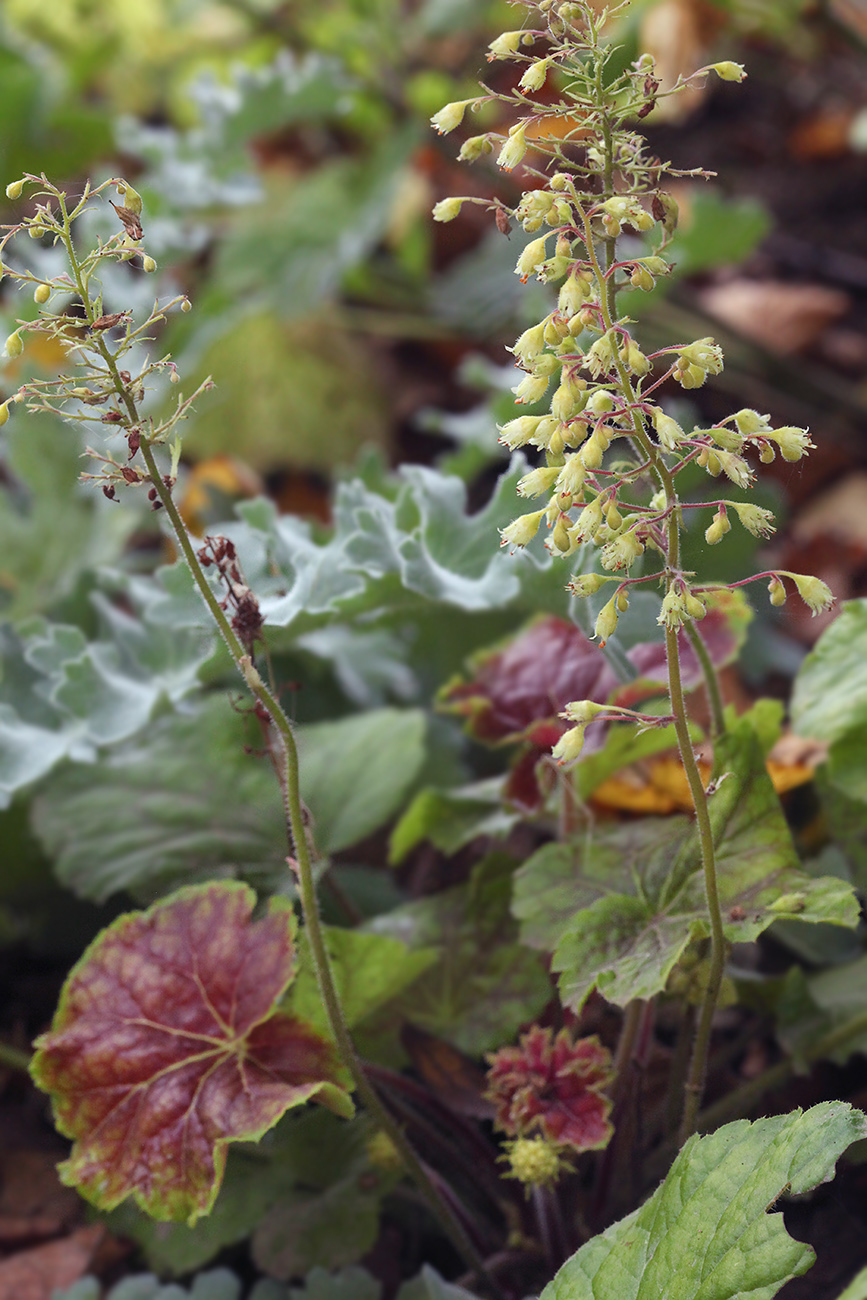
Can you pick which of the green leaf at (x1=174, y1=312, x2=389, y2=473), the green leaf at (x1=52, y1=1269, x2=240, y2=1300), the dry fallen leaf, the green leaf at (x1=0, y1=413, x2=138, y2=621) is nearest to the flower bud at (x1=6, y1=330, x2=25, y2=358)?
the green leaf at (x1=52, y1=1269, x2=240, y2=1300)

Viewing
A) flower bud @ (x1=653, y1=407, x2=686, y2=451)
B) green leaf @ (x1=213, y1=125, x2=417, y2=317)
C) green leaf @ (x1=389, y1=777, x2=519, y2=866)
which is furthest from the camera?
green leaf @ (x1=213, y1=125, x2=417, y2=317)

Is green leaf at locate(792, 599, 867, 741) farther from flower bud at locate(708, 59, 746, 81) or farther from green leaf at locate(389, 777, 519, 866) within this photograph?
flower bud at locate(708, 59, 746, 81)

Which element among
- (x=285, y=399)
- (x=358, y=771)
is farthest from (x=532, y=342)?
(x=285, y=399)

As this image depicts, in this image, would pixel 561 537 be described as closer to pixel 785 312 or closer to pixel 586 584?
pixel 586 584

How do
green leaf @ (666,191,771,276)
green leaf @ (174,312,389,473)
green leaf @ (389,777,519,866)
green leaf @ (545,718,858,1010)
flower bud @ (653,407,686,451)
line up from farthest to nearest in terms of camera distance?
green leaf @ (174,312,389,473) < green leaf @ (666,191,771,276) < green leaf @ (389,777,519,866) < green leaf @ (545,718,858,1010) < flower bud @ (653,407,686,451)

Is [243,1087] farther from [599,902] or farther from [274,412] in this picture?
[274,412]

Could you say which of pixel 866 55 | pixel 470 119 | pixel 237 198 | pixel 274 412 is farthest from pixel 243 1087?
pixel 470 119

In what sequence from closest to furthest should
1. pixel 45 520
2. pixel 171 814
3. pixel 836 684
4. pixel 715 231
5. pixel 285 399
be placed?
pixel 836 684
pixel 171 814
pixel 45 520
pixel 715 231
pixel 285 399

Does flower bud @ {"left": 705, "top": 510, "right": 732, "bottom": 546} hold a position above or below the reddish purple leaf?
above

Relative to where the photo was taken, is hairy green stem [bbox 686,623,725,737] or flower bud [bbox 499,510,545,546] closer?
flower bud [bbox 499,510,545,546]
